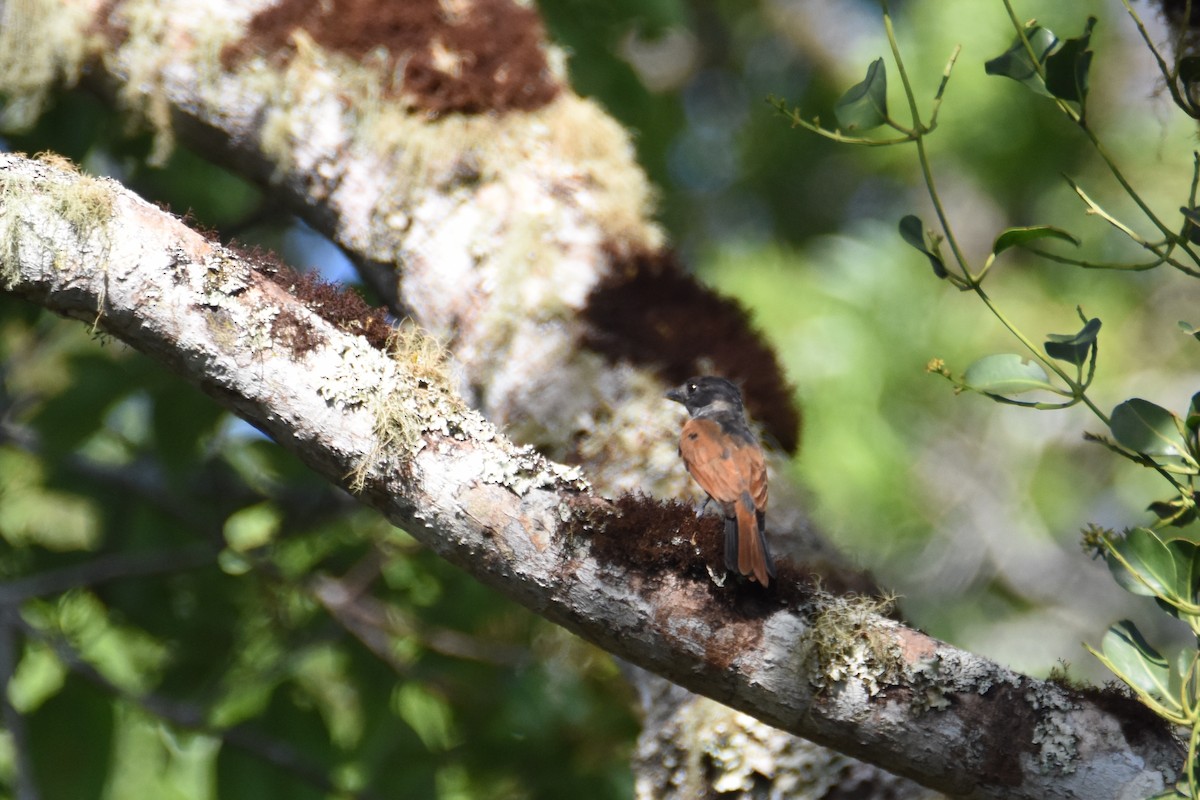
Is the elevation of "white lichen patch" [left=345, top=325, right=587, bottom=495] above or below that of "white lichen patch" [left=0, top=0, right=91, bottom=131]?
below

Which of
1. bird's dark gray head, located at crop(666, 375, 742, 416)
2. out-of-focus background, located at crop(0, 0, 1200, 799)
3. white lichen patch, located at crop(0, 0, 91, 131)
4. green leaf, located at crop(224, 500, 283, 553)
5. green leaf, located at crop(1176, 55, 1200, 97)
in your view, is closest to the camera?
green leaf, located at crop(1176, 55, 1200, 97)

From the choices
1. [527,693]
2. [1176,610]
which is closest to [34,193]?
[1176,610]

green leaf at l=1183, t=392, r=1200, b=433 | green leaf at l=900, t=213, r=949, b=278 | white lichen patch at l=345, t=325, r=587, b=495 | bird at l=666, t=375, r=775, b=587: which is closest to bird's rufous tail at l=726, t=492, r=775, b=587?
bird at l=666, t=375, r=775, b=587

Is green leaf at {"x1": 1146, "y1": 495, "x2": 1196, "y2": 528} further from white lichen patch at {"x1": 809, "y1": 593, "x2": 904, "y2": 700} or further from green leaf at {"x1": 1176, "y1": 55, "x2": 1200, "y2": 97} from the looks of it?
green leaf at {"x1": 1176, "y1": 55, "x2": 1200, "y2": 97}

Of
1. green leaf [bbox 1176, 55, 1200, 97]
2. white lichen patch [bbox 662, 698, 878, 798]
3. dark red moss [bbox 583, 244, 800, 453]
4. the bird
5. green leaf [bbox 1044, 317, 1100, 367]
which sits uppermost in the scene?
green leaf [bbox 1176, 55, 1200, 97]

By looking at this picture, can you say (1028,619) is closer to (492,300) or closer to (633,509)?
(492,300)
